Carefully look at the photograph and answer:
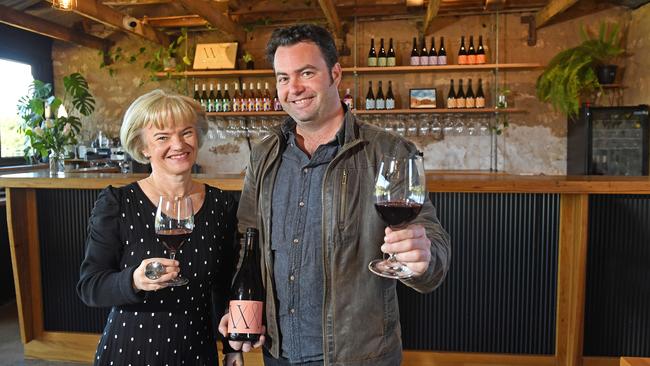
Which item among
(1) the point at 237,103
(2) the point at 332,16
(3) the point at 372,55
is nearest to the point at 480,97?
(3) the point at 372,55

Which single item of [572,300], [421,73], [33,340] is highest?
[421,73]

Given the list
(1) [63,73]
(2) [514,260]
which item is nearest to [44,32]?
(1) [63,73]

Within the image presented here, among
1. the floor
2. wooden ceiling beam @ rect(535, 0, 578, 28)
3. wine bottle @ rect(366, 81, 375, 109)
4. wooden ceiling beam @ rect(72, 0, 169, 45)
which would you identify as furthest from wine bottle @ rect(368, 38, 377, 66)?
the floor

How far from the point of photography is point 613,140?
480 centimetres

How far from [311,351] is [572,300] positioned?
73.8 inches

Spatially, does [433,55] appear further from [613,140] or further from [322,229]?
[322,229]

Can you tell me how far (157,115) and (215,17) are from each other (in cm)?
361

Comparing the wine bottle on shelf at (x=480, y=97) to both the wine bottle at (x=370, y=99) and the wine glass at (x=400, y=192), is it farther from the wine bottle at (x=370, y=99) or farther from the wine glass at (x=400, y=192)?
the wine glass at (x=400, y=192)

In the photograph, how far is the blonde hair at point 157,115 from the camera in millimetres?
1409

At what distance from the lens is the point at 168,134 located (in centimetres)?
141

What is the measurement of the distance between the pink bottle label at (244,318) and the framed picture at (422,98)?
4.33 meters

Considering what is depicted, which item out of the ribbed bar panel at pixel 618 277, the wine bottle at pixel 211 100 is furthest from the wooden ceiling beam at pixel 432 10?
the wine bottle at pixel 211 100

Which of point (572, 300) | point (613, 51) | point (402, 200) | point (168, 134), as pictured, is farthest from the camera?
point (613, 51)

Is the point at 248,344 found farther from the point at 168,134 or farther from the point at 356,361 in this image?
the point at 168,134
